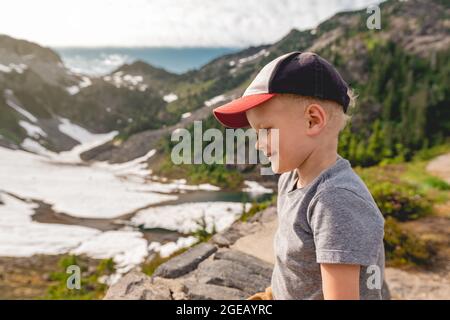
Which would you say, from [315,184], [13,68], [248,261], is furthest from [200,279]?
[13,68]

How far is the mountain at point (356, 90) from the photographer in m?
47.3

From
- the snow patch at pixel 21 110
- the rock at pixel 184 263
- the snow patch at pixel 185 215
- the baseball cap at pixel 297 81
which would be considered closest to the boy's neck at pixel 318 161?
the baseball cap at pixel 297 81

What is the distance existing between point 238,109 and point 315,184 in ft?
→ 1.50

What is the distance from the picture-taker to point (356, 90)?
2.11 meters

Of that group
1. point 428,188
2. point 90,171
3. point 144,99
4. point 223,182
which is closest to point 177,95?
point 144,99

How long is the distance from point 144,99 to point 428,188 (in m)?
156

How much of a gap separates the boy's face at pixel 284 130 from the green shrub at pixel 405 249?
741 centimetres

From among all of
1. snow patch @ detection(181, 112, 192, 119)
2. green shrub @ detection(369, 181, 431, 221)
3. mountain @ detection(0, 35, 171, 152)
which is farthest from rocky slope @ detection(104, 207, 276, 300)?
snow patch @ detection(181, 112, 192, 119)

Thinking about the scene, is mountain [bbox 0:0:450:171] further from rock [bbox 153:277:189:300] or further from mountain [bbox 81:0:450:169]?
rock [bbox 153:277:189:300]

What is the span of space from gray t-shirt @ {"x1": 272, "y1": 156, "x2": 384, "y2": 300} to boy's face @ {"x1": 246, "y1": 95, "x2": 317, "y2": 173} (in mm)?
138

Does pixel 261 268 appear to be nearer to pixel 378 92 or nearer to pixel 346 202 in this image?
pixel 346 202

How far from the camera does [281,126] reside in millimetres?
1655

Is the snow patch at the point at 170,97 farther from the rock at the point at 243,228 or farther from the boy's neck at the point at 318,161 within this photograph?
the boy's neck at the point at 318,161

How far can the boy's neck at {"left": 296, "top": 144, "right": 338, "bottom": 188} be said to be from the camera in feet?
5.77
